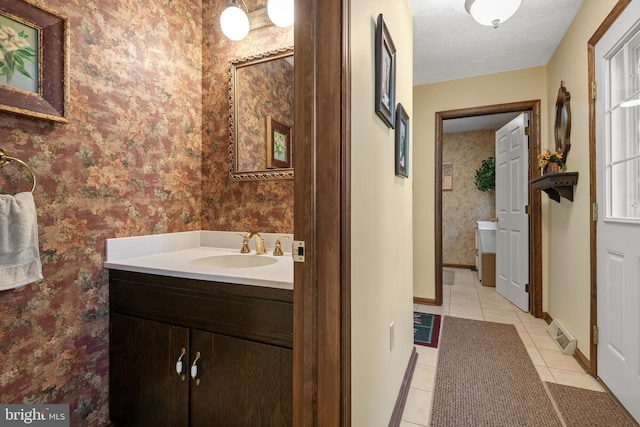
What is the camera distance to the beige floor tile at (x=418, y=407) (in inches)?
62.0

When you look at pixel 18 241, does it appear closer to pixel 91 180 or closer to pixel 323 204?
pixel 91 180

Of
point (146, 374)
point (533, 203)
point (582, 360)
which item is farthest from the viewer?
point (533, 203)

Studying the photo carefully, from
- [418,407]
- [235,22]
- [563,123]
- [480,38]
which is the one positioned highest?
[480,38]

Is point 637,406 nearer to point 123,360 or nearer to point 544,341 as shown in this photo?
point 544,341

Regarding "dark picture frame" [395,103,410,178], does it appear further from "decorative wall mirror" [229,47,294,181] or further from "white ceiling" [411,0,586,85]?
"white ceiling" [411,0,586,85]

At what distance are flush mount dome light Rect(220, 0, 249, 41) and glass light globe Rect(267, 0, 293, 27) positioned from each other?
16cm

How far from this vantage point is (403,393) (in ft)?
5.61

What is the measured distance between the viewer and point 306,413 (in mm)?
906

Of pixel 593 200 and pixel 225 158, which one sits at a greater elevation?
pixel 225 158

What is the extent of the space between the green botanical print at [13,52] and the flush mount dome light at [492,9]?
2270 mm

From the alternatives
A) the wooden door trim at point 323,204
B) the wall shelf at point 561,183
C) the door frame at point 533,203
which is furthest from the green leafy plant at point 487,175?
the wooden door trim at point 323,204

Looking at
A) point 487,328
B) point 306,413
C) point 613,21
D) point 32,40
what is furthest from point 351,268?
point 487,328

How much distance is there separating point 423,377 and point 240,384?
1.32m

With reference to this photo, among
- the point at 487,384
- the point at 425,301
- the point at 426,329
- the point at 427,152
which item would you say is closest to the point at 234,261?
the point at 487,384
